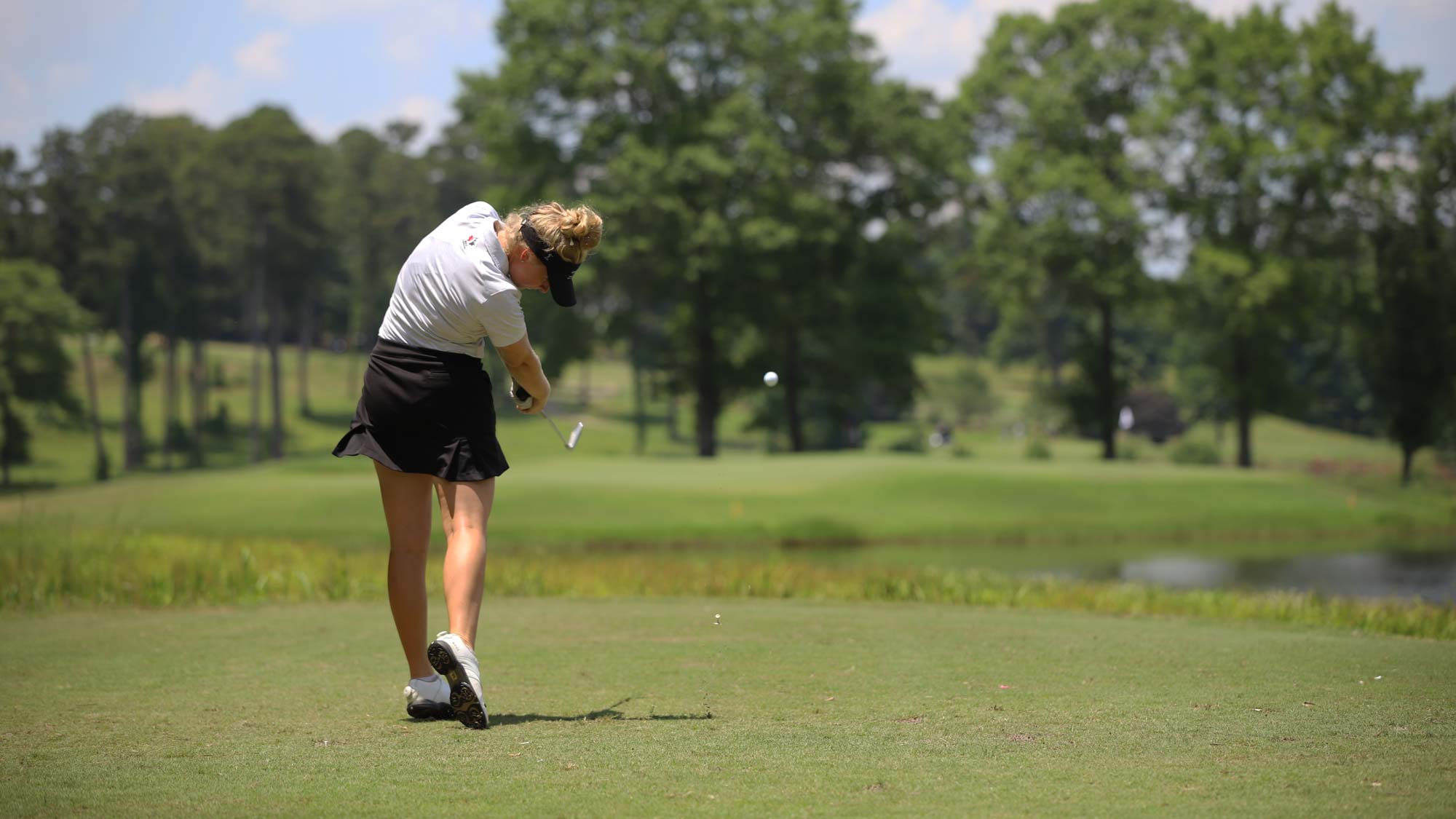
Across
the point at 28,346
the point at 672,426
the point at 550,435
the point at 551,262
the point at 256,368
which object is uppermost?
the point at 28,346

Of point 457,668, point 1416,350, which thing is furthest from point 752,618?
point 1416,350

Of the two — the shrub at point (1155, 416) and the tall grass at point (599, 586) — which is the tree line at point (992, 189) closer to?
the shrub at point (1155, 416)

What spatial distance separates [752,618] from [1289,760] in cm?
543

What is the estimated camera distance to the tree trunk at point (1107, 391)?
167 ft

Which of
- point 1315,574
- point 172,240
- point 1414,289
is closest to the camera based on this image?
point 1315,574

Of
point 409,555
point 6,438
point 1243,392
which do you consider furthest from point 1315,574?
point 6,438

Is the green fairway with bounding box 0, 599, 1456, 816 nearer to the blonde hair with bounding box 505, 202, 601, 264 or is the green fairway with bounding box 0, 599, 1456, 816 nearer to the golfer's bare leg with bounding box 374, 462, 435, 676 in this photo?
the golfer's bare leg with bounding box 374, 462, 435, 676

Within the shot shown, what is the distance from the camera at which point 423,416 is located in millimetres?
5727

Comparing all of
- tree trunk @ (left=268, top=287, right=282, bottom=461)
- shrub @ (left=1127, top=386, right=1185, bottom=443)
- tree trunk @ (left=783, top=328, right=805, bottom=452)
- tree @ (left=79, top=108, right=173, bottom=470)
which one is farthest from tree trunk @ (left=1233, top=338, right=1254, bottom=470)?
tree @ (left=79, top=108, right=173, bottom=470)

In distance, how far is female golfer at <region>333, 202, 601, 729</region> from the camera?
5.62 metres

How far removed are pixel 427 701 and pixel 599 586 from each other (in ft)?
26.5

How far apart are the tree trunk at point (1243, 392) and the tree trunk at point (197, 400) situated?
44.8 meters

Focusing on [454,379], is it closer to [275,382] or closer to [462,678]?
[462,678]

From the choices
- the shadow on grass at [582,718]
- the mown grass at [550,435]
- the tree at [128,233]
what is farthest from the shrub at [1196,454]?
the shadow on grass at [582,718]
